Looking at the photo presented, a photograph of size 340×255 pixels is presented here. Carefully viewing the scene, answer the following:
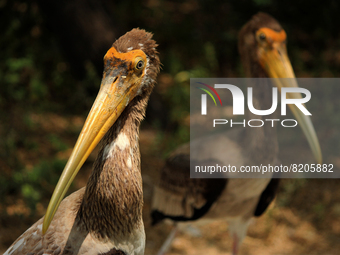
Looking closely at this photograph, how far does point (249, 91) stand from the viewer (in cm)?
290

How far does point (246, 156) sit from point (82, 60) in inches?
109

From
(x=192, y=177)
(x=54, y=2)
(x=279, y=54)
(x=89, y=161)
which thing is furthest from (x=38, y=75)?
(x=279, y=54)

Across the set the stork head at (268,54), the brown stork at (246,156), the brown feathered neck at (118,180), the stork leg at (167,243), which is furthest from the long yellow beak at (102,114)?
the stork leg at (167,243)

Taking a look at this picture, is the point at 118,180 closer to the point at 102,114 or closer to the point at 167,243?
the point at 102,114

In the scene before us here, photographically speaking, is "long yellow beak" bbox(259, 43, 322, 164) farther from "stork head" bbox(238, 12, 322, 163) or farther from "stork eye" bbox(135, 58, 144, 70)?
"stork eye" bbox(135, 58, 144, 70)

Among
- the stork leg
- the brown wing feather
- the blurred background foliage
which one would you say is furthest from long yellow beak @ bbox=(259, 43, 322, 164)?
the blurred background foliage

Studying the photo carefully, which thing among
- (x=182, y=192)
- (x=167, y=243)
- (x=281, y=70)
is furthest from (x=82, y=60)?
(x=281, y=70)

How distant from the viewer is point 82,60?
480 cm

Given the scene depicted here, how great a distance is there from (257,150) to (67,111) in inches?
119

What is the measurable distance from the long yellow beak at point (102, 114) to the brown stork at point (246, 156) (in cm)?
140

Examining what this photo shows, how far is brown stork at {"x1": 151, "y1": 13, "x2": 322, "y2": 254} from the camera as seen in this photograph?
2795mm

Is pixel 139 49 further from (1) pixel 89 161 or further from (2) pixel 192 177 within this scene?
(1) pixel 89 161

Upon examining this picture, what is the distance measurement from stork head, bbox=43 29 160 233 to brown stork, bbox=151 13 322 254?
4.36 feet

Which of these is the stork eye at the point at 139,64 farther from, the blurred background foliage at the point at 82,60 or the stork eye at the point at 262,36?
the blurred background foliage at the point at 82,60
